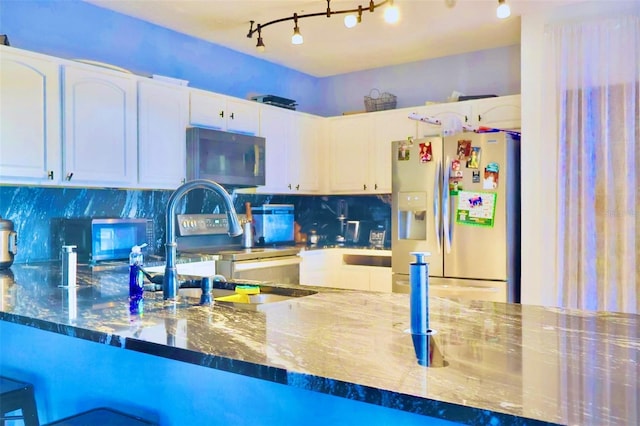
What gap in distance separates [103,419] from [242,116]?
2.94m

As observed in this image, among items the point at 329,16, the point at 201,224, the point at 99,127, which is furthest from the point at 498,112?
the point at 99,127

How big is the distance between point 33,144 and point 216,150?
1297 millimetres

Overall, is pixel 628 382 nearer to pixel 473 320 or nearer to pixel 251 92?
pixel 473 320

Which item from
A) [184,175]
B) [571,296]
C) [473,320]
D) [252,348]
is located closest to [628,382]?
[473,320]

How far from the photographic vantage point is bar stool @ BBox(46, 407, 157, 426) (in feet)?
5.40

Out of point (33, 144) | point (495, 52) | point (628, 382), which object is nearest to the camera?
point (628, 382)

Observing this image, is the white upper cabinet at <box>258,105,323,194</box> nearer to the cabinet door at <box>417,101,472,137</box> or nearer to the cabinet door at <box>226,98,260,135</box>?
the cabinet door at <box>226,98,260,135</box>

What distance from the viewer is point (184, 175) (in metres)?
3.86

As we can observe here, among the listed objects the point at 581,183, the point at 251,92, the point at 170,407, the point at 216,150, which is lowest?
the point at 170,407

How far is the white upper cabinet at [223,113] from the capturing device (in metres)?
3.94

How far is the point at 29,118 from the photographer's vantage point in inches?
118

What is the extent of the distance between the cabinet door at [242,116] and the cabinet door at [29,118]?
1.34 meters

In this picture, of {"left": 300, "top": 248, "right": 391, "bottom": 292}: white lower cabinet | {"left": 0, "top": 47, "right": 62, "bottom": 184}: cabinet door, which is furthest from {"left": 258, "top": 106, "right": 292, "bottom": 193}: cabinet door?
{"left": 0, "top": 47, "right": 62, "bottom": 184}: cabinet door

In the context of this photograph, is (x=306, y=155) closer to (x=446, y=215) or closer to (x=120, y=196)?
(x=446, y=215)
